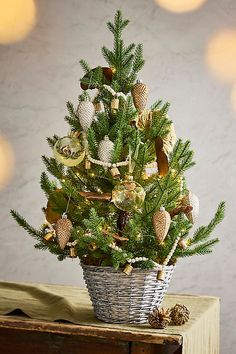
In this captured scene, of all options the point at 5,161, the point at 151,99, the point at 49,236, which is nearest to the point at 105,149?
the point at 49,236

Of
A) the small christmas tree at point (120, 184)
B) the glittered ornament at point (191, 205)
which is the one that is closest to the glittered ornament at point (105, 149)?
the small christmas tree at point (120, 184)

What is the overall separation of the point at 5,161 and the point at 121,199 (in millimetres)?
1239

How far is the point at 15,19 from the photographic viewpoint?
2795 mm

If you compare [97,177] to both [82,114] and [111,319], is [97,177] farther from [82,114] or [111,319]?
[111,319]

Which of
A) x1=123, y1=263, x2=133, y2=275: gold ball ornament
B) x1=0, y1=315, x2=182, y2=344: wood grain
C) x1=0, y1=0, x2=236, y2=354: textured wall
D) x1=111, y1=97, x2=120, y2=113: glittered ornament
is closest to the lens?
x1=0, y1=315, x2=182, y2=344: wood grain

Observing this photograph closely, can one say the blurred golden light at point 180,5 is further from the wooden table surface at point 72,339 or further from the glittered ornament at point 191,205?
the wooden table surface at point 72,339

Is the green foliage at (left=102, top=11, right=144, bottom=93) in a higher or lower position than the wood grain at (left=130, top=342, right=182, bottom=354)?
higher

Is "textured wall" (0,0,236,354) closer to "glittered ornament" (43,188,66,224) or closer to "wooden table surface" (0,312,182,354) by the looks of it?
"glittered ornament" (43,188,66,224)

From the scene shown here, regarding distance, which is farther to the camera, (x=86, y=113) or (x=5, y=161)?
(x=5, y=161)

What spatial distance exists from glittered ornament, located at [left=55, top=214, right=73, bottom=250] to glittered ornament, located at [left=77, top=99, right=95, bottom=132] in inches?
9.5

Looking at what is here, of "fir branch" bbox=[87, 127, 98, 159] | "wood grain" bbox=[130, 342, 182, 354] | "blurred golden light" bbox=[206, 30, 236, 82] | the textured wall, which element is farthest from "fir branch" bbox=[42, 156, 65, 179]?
"blurred golden light" bbox=[206, 30, 236, 82]

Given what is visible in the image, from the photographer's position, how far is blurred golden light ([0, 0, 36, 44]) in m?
2.79

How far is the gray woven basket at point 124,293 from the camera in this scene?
5.37 feet

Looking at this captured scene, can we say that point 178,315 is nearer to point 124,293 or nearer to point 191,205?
A: point 124,293
